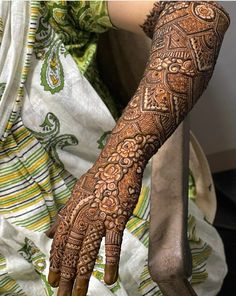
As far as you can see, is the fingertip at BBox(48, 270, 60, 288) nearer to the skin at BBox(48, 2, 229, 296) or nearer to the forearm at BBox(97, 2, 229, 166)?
the skin at BBox(48, 2, 229, 296)

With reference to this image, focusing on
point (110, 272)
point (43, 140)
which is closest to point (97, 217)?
point (110, 272)

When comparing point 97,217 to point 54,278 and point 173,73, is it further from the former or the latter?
point 173,73

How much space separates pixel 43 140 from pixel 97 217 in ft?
0.76

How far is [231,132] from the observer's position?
1.38 m

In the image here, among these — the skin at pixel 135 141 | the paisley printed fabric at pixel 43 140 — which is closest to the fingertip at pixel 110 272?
the skin at pixel 135 141

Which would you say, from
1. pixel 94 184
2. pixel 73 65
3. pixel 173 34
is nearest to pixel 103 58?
pixel 73 65

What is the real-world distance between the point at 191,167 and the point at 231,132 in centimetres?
31

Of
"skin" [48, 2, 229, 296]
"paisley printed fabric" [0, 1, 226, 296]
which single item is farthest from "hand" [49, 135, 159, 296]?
"paisley printed fabric" [0, 1, 226, 296]

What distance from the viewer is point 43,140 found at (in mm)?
880

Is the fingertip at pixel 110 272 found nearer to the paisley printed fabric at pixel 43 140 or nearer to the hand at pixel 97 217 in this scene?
the hand at pixel 97 217

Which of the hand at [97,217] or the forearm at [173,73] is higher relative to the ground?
the forearm at [173,73]

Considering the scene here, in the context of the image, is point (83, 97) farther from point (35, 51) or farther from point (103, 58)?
point (103, 58)

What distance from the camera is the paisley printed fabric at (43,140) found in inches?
33.5

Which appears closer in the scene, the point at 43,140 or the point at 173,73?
the point at 173,73
